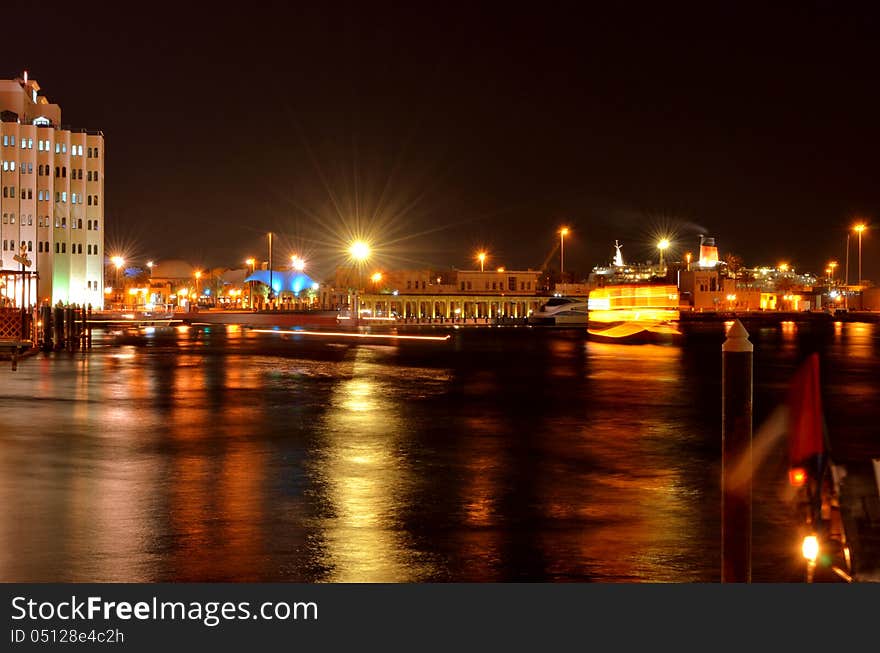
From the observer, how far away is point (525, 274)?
14250 centimetres

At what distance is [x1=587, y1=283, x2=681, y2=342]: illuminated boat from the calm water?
1220 inches

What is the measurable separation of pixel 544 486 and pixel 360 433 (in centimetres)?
472

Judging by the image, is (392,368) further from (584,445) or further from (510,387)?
(584,445)

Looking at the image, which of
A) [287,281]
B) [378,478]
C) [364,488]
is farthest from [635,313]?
[287,281]

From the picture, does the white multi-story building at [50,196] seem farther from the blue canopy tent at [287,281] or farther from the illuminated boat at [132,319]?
the blue canopy tent at [287,281]

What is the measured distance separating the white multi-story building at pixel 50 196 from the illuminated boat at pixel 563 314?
5210cm

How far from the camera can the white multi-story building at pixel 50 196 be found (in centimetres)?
10356

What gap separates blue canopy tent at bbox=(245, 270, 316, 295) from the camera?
14150cm

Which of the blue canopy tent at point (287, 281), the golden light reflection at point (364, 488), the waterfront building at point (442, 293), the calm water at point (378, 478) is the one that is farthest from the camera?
the blue canopy tent at point (287, 281)

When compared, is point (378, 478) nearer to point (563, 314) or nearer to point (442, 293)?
→ point (563, 314)

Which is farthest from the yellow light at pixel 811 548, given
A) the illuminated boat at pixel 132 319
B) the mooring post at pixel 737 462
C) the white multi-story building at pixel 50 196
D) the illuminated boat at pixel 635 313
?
the white multi-story building at pixel 50 196

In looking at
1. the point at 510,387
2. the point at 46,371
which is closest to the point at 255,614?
the point at 510,387

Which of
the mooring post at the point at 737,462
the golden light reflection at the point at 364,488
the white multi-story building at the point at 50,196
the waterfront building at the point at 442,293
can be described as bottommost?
the golden light reflection at the point at 364,488

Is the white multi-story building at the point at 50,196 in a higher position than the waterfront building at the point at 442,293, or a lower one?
higher
